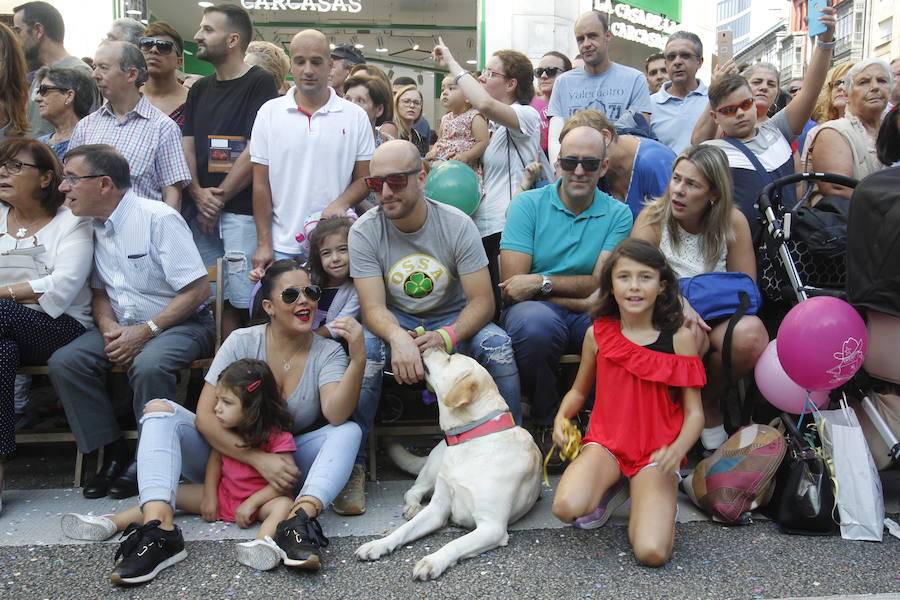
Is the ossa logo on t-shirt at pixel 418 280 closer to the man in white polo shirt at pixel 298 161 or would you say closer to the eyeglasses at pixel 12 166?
the man in white polo shirt at pixel 298 161

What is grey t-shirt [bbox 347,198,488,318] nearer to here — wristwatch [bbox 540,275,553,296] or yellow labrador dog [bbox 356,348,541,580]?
wristwatch [bbox 540,275,553,296]

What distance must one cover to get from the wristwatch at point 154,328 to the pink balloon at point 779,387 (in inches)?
117

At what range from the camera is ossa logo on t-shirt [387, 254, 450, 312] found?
3.92 m

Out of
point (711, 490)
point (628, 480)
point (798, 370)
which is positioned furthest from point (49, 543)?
point (798, 370)

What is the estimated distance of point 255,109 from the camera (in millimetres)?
4895

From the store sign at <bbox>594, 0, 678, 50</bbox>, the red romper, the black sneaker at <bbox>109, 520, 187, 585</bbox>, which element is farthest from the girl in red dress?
the store sign at <bbox>594, 0, 678, 50</bbox>

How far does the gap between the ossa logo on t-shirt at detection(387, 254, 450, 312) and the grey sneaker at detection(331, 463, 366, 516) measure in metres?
0.94

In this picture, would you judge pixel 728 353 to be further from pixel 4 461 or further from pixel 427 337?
pixel 4 461

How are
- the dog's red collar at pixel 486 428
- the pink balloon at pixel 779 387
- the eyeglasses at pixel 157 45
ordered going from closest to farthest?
the dog's red collar at pixel 486 428
the pink balloon at pixel 779 387
the eyeglasses at pixel 157 45

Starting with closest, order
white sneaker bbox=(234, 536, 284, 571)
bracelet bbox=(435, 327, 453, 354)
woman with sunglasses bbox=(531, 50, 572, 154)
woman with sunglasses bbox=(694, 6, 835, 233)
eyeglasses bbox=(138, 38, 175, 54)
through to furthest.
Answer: white sneaker bbox=(234, 536, 284, 571), bracelet bbox=(435, 327, 453, 354), woman with sunglasses bbox=(694, 6, 835, 233), eyeglasses bbox=(138, 38, 175, 54), woman with sunglasses bbox=(531, 50, 572, 154)

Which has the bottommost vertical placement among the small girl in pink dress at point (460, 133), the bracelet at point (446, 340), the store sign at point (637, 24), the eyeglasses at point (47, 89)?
the bracelet at point (446, 340)

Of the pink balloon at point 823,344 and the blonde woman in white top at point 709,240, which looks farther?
the blonde woman in white top at point 709,240

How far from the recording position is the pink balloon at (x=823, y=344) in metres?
3.22

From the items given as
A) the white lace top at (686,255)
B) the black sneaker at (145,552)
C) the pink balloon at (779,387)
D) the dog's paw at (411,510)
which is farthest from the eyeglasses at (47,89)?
the pink balloon at (779,387)
